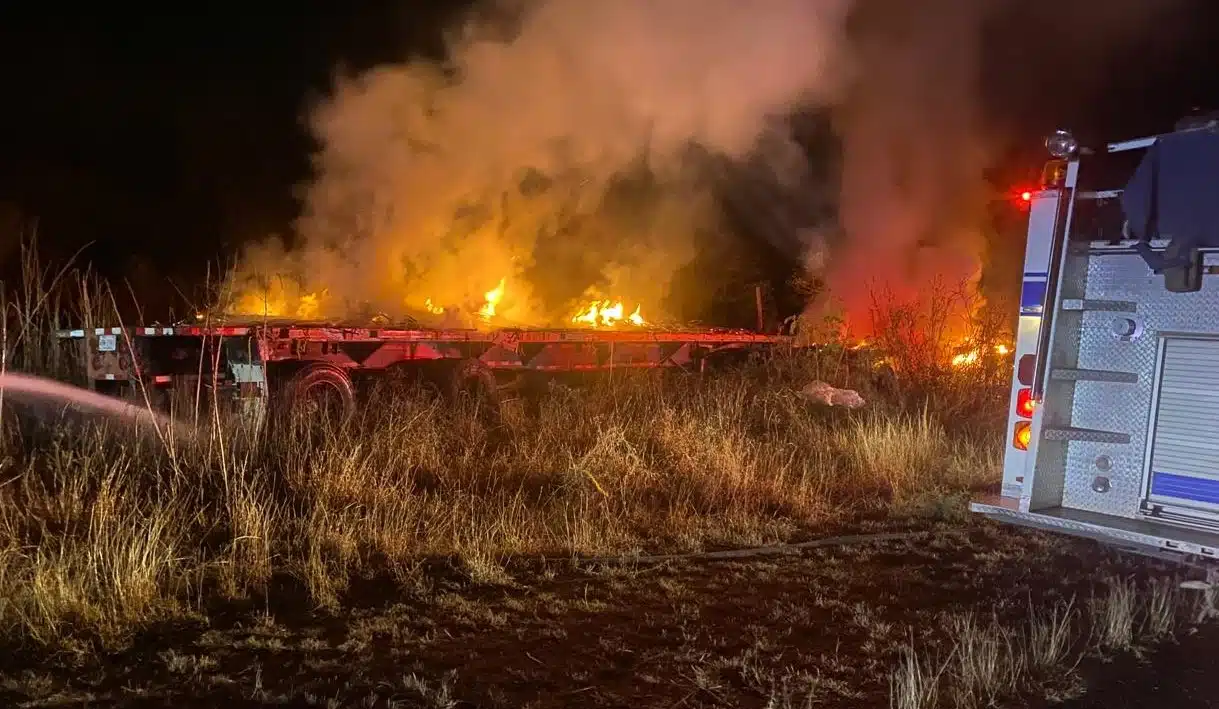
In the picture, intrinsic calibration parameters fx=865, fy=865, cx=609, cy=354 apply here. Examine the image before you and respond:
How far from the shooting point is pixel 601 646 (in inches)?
155

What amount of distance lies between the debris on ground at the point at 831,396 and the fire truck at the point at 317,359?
2.57 m

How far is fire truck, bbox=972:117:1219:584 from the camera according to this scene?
4422 mm

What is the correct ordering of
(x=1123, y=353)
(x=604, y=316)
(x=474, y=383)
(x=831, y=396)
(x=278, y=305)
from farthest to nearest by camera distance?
1. (x=604, y=316)
2. (x=278, y=305)
3. (x=831, y=396)
4. (x=474, y=383)
5. (x=1123, y=353)

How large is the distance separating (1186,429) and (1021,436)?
81cm

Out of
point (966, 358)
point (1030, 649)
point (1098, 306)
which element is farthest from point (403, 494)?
point (966, 358)

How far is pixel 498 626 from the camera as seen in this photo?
4125mm

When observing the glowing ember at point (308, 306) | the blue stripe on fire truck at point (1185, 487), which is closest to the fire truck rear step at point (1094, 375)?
the blue stripe on fire truck at point (1185, 487)

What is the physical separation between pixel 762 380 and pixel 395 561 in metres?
8.56

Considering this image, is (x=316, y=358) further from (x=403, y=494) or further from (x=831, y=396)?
(x=831, y=396)

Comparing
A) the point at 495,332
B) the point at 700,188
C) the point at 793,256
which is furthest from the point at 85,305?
the point at 793,256

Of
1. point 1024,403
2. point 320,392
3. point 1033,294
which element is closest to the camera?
point 1033,294

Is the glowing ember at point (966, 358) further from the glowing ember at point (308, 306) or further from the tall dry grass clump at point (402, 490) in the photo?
the glowing ember at point (308, 306)

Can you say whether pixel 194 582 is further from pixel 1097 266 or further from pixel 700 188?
pixel 700 188

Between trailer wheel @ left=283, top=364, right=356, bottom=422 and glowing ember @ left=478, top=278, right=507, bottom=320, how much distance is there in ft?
12.3
